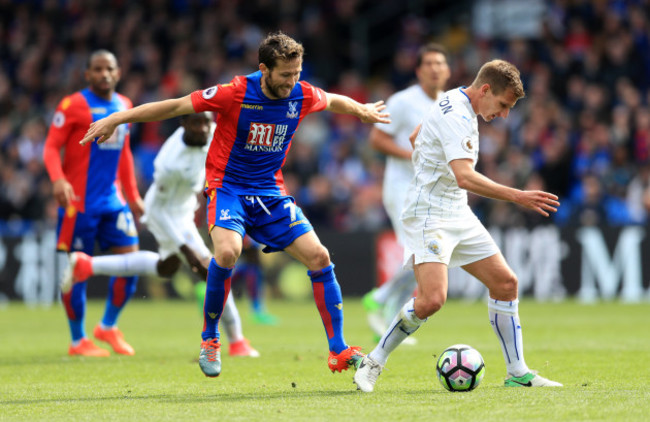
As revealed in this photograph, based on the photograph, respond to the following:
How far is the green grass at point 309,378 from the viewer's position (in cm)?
562

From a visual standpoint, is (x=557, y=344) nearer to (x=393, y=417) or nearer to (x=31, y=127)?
(x=393, y=417)

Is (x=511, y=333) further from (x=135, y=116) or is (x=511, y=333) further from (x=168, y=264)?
(x=168, y=264)

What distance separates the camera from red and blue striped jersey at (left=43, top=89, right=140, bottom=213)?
927cm

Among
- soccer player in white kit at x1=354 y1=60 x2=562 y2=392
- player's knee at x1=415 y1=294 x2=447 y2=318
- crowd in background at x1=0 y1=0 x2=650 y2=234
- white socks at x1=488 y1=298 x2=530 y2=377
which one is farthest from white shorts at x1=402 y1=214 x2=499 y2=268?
crowd in background at x1=0 y1=0 x2=650 y2=234

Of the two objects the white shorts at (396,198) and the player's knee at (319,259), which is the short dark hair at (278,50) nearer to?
the player's knee at (319,259)

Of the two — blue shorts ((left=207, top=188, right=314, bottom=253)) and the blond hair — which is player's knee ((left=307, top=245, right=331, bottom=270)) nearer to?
blue shorts ((left=207, top=188, right=314, bottom=253))

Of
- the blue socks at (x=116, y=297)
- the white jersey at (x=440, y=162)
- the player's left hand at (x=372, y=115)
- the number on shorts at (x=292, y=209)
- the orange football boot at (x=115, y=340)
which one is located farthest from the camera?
the blue socks at (x=116, y=297)

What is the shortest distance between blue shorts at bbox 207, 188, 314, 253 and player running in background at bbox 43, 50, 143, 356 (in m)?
2.38

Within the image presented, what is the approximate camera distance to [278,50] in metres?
6.76

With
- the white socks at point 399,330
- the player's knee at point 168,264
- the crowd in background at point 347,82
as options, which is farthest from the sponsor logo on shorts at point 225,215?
the crowd in background at point 347,82

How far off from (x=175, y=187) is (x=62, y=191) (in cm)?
116

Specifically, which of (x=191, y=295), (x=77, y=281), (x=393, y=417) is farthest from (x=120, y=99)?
(x=191, y=295)

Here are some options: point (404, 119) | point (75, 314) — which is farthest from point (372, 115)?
point (75, 314)

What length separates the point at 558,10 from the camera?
21266 mm
